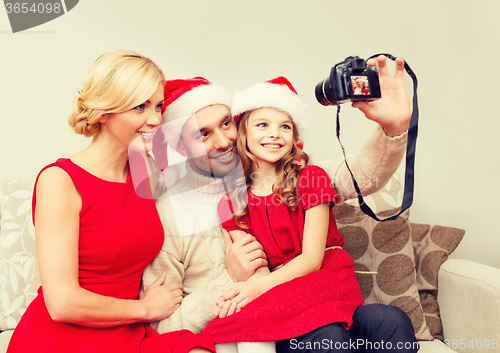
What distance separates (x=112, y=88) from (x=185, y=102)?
32 cm

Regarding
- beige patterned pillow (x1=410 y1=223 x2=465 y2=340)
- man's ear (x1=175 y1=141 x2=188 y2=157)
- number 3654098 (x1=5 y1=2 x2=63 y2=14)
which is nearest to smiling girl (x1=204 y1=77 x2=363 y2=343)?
man's ear (x1=175 y1=141 x2=188 y2=157)

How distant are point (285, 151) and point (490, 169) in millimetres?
1462

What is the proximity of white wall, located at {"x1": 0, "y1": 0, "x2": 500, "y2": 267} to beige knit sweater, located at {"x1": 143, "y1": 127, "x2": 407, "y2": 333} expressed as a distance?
73 cm

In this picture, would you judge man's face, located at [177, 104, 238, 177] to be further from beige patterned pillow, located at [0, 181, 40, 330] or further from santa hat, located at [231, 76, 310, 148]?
beige patterned pillow, located at [0, 181, 40, 330]

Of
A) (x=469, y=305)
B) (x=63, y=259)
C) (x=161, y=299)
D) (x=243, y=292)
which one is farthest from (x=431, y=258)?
(x=63, y=259)

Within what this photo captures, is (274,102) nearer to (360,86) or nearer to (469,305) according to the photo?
(360,86)

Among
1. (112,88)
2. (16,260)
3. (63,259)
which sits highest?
(112,88)

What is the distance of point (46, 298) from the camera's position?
38.4 inches

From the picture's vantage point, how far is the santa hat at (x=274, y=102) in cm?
131

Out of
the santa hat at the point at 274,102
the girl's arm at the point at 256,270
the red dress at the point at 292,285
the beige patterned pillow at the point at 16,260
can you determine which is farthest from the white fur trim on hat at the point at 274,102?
the beige patterned pillow at the point at 16,260

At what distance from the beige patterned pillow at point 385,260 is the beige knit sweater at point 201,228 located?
8.4 inches

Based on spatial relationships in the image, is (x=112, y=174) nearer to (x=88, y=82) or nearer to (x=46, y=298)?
(x=88, y=82)

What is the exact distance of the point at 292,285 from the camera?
1.06 m

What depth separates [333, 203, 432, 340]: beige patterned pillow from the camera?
1.39 metres
